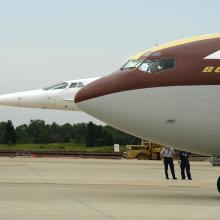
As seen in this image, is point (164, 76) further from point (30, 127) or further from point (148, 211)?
point (30, 127)

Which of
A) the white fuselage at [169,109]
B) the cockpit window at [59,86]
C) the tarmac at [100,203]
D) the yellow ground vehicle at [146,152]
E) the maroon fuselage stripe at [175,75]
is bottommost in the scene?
the tarmac at [100,203]

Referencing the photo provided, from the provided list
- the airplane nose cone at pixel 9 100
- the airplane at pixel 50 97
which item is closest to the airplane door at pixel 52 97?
the airplane at pixel 50 97

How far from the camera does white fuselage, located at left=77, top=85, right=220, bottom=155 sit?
16.2 meters

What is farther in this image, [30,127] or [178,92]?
[30,127]

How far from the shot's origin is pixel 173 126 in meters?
16.3

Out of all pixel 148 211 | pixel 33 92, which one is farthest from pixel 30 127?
pixel 148 211

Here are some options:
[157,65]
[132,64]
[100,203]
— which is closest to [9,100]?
[132,64]

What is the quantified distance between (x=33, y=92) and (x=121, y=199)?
28.5m

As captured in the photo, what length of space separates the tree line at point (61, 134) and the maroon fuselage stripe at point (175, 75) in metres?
69.5

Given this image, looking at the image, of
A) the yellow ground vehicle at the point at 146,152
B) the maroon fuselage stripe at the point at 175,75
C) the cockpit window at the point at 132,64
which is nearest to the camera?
the maroon fuselage stripe at the point at 175,75

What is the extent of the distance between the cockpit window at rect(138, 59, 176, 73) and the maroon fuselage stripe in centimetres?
9

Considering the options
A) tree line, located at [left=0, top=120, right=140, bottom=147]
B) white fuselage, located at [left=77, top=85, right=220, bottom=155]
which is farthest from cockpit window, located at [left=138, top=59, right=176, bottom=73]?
tree line, located at [left=0, top=120, right=140, bottom=147]

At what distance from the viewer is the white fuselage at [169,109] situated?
53.0 feet

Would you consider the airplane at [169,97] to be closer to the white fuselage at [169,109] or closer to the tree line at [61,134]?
the white fuselage at [169,109]
